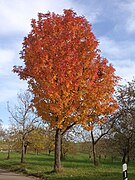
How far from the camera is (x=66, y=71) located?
21.7 metres

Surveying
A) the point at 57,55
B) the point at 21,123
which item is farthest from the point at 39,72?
the point at 21,123

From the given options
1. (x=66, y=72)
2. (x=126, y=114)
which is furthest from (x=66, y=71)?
(x=126, y=114)

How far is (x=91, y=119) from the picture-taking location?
22953 mm

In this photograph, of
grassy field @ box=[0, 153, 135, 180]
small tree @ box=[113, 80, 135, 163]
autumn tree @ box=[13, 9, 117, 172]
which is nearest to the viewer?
grassy field @ box=[0, 153, 135, 180]

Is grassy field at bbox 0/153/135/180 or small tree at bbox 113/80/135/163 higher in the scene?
small tree at bbox 113/80/135/163

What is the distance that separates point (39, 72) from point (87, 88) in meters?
3.48

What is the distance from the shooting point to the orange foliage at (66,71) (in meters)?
21.7

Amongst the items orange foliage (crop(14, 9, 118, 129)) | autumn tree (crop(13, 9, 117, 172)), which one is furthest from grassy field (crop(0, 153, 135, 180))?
orange foliage (crop(14, 9, 118, 129))

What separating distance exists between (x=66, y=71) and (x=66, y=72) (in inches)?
2.8

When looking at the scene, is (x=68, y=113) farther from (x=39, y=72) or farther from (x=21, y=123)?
(x=21, y=123)

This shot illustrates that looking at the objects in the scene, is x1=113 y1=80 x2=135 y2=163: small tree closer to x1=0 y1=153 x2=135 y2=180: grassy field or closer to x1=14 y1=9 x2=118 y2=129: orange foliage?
x1=0 y1=153 x2=135 y2=180: grassy field

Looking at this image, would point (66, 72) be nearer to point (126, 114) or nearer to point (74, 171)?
point (74, 171)

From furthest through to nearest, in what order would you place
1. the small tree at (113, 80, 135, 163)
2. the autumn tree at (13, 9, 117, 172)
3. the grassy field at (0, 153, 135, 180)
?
1. the small tree at (113, 80, 135, 163)
2. the autumn tree at (13, 9, 117, 172)
3. the grassy field at (0, 153, 135, 180)

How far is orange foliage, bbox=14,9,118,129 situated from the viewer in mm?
21703
